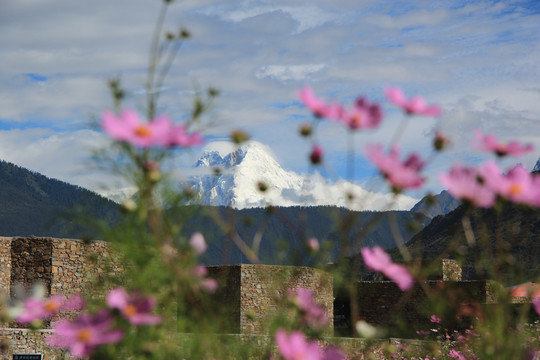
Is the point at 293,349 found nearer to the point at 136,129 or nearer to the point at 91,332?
the point at 91,332

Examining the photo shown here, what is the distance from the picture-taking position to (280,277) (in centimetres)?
270

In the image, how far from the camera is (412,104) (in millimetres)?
1792

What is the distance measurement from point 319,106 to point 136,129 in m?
0.50

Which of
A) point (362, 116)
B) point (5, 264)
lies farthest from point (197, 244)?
point (5, 264)

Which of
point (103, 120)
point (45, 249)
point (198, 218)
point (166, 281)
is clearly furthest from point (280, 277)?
point (45, 249)

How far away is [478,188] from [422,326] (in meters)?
19.4

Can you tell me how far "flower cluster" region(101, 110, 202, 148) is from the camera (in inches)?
61.9

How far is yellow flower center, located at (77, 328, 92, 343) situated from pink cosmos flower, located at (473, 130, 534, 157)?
1.16 meters

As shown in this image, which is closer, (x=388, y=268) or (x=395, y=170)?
(x=395, y=170)

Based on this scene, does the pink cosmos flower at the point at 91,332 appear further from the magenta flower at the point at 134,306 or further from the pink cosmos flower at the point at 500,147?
the pink cosmos flower at the point at 500,147

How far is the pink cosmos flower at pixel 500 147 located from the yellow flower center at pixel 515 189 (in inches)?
4.0

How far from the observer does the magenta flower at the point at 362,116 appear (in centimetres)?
173

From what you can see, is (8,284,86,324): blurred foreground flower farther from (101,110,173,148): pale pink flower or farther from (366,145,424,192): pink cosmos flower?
(366,145,424,192): pink cosmos flower

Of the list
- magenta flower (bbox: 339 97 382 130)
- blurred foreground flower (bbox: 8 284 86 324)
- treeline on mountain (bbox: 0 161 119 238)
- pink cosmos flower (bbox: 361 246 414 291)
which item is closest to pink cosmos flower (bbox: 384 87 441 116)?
magenta flower (bbox: 339 97 382 130)
